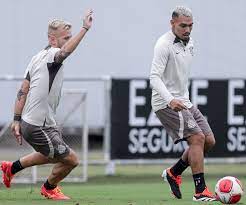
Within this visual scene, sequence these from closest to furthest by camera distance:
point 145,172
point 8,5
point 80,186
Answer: point 80,186
point 145,172
point 8,5

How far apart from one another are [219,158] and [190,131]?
662 centimetres

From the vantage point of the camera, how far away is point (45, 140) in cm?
1180

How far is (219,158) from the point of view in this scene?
1853cm

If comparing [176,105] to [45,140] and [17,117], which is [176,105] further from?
[17,117]

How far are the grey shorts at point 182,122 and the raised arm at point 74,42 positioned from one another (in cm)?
140

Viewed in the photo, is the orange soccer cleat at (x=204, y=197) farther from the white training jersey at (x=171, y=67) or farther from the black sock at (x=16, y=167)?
the black sock at (x=16, y=167)

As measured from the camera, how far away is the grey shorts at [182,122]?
39.4 ft

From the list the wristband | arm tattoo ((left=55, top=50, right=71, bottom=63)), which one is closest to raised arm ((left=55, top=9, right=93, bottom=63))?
arm tattoo ((left=55, top=50, right=71, bottom=63))

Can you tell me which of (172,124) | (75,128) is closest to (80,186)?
(75,128)

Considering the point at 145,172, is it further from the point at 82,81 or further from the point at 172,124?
the point at 172,124

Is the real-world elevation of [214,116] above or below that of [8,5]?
below

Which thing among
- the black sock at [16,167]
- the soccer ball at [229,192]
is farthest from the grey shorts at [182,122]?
the black sock at [16,167]

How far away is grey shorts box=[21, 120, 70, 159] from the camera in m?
11.8

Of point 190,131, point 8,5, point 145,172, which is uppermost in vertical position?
point 8,5
